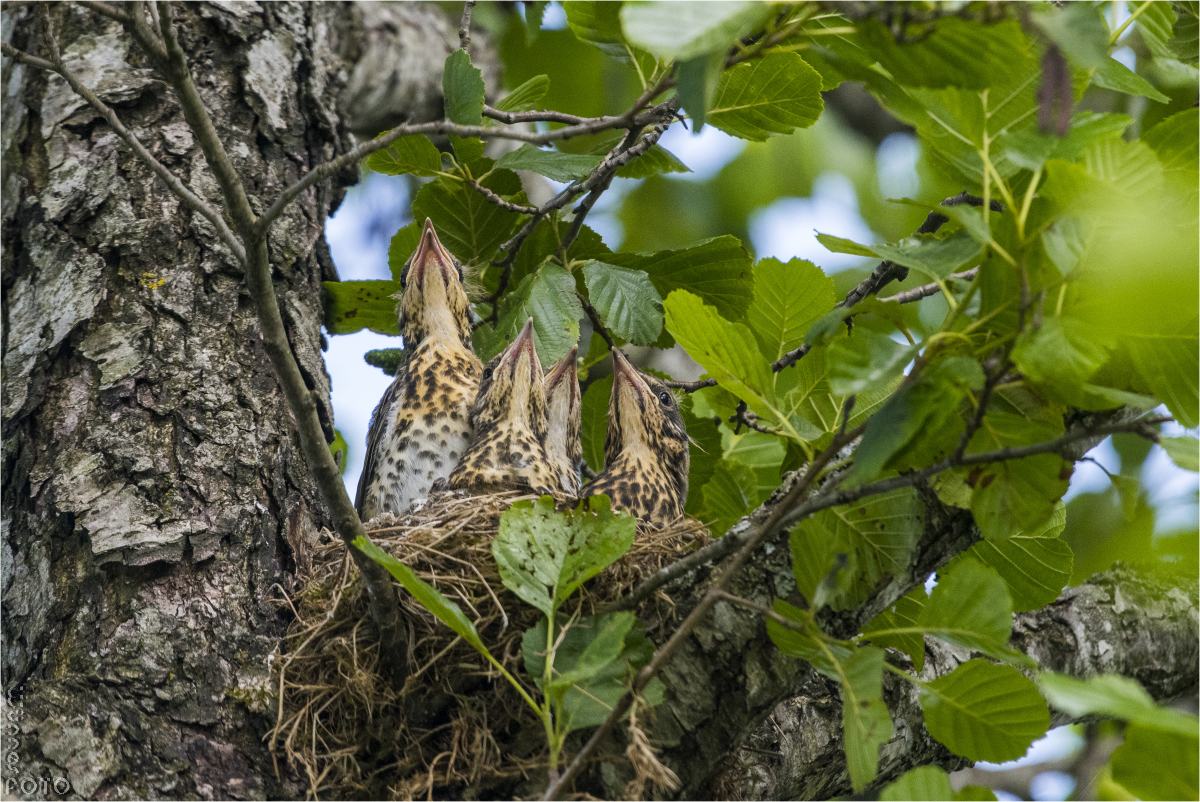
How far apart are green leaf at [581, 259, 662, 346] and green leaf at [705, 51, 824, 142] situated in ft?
1.32

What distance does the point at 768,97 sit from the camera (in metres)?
2.03

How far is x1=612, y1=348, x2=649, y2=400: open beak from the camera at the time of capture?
3.05 m

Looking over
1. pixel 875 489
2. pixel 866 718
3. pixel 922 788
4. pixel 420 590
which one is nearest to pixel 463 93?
pixel 420 590

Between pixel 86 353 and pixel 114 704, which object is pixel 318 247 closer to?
pixel 86 353

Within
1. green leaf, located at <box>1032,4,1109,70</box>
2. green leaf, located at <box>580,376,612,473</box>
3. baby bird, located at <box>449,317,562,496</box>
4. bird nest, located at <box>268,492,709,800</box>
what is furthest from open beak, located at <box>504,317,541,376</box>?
green leaf, located at <box>1032,4,1109,70</box>

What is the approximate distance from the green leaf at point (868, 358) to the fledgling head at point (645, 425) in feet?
5.65

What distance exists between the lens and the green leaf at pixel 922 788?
4.25 feet

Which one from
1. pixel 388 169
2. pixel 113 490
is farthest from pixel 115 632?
pixel 388 169

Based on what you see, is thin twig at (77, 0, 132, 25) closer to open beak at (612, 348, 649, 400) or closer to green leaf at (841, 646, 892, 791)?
green leaf at (841, 646, 892, 791)

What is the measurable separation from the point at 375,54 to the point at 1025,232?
3.40 m

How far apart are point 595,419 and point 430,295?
27.4 inches

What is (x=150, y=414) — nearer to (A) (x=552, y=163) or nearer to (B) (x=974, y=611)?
(A) (x=552, y=163)

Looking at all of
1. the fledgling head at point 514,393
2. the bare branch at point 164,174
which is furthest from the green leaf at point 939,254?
the fledgling head at point 514,393

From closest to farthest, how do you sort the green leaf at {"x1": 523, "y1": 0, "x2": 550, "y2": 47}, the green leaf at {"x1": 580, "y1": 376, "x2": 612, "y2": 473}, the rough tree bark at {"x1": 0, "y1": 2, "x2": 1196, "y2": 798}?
1. the rough tree bark at {"x1": 0, "y1": 2, "x2": 1196, "y2": 798}
2. the green leaf at {"x1": 523, "y1": 0, "x2": 550, "y2": 47}
3. the green leaf at {"x1": 580, "y1": 376, "x2": 612, "y2": 473}
